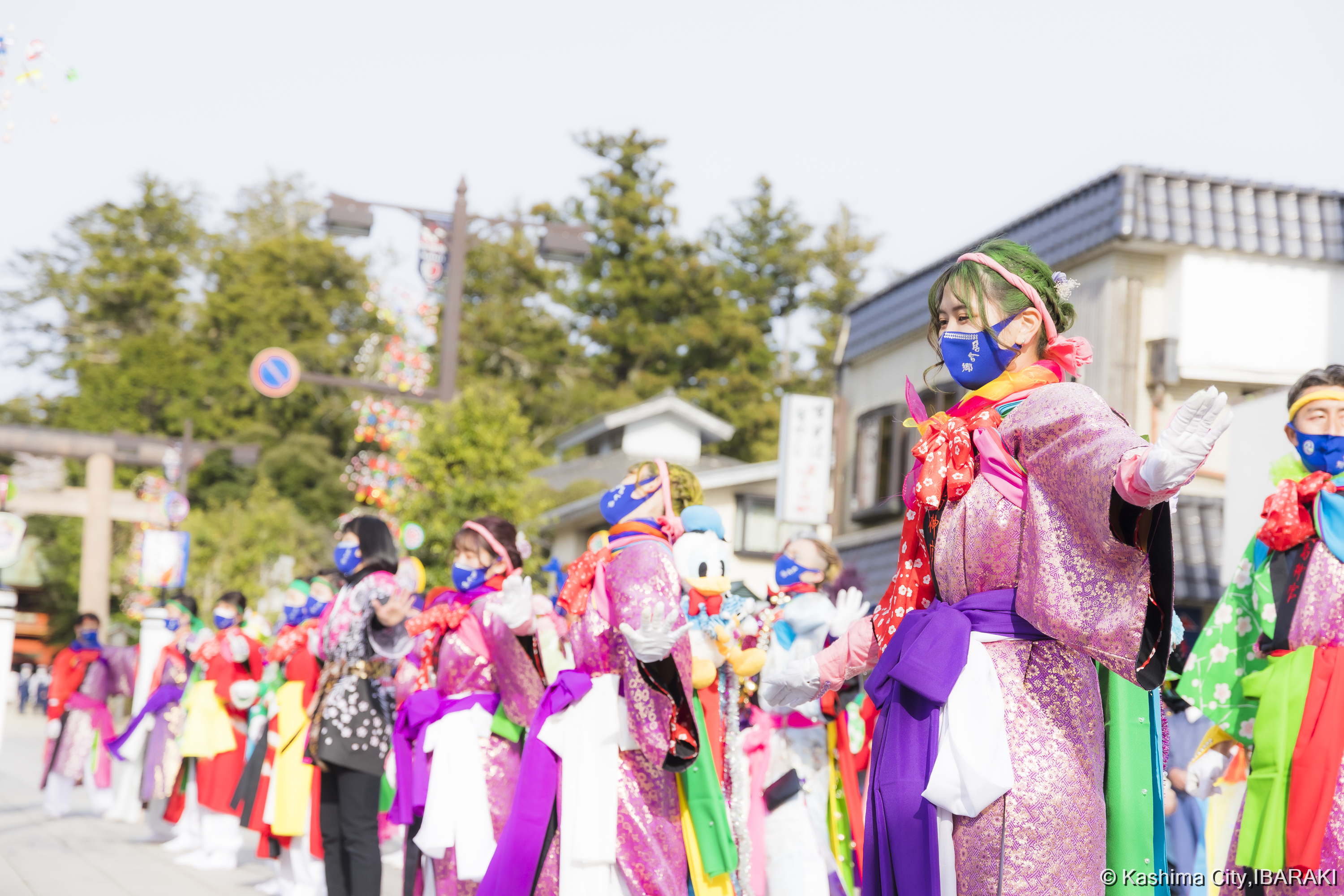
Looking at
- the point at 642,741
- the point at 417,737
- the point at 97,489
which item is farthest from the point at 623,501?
the point at 97,489

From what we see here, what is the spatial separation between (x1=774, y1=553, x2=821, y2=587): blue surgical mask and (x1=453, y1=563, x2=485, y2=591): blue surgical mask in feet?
5.56

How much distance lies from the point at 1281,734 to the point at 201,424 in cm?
4773

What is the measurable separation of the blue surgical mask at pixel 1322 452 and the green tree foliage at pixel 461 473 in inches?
492

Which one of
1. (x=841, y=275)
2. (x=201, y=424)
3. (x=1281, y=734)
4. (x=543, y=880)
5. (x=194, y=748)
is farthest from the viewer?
(x=201, y=424)

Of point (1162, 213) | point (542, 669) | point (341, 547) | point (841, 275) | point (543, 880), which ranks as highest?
point (841, 275)

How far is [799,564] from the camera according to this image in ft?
23.2

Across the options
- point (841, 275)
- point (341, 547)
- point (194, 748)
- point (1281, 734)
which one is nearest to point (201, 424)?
point (841, 275)

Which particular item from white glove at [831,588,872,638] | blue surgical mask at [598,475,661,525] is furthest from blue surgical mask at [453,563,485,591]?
white glove at [831,588,872,638]

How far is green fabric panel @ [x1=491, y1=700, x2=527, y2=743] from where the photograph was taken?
18.5 ft

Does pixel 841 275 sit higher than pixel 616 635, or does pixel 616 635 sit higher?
pixel 841 275

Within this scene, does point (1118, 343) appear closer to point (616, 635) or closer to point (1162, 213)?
point (1162, 213)

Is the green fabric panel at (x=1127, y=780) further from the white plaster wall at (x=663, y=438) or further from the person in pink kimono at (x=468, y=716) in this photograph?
the white plaster wall at (x=663, y=438)

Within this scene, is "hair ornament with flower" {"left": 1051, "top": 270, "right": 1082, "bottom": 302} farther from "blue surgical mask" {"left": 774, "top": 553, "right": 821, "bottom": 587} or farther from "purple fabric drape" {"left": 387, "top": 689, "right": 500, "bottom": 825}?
"blue surgical mask" {"left": 774, "top": 553, "right": 821, "bottom": 587}

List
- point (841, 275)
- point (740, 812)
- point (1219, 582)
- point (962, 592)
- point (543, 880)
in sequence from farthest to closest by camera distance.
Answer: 1. point (841, 275)
2. point (1219, 582)
3. point (740, 812)
4. point (543, 880)
5. point (962, 592)
